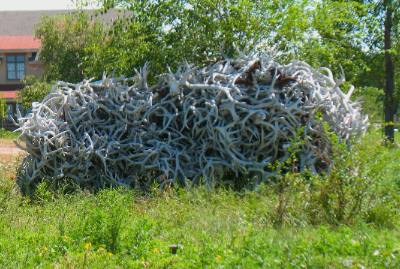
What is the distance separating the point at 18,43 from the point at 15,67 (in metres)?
1.74

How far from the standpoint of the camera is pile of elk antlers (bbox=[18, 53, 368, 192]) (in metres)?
9.49

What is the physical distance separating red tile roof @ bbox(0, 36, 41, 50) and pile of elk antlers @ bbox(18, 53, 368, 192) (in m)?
36.7

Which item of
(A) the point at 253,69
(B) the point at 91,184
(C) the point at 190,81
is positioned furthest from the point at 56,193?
(A) the point at 253,69

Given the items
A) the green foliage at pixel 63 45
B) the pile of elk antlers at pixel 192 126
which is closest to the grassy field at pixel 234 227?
the pile of elk antlers at pixel 192 126

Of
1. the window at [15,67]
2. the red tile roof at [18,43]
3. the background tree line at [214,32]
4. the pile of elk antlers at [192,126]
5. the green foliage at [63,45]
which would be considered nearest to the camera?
the pile of elk antlers at [192,126]

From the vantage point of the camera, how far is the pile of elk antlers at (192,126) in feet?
31.1

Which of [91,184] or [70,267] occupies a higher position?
[70,267]

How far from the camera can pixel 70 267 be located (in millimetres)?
5367

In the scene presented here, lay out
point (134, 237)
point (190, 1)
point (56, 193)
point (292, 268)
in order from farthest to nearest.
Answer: point (190, 1), point (56, 193), point (134, 237), point (292, 268)

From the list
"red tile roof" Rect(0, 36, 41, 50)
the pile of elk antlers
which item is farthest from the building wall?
the pile of elk antlers

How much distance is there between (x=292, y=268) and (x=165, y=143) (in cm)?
488

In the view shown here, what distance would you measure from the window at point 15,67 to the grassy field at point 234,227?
132 feet

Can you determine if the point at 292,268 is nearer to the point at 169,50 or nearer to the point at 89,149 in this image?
the point at 89,149

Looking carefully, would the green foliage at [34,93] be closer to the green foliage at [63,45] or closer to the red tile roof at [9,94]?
the green foliage at [63,45]
